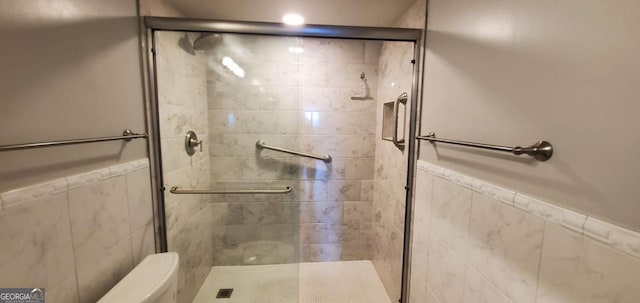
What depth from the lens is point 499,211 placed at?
840mm

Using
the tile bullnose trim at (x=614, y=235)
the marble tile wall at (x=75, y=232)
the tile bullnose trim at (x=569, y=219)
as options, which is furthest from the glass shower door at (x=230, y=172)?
the tile bullnose trim at (x=614, y=235)

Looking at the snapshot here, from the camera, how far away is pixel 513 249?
790mm

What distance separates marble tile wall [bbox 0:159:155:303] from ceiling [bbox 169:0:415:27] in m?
1.11

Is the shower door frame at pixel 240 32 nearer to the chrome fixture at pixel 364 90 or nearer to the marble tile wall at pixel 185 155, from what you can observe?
the marble tile wall at pixel 185 155

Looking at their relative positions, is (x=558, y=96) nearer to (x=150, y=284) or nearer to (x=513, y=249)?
(x=513, y=249)

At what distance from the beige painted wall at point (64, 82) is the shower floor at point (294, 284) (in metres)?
1.35

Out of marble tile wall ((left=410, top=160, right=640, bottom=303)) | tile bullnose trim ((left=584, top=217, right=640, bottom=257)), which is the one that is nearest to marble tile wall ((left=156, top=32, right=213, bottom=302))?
marble tile wall ((left=410, top=160, right=640, bottom=303))

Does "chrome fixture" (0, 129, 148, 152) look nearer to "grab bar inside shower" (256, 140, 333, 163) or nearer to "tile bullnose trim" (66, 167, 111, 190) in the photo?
"tile bullnose trim" (66, 167, 111, 190)

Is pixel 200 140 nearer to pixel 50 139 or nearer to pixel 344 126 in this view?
pixel 50 139

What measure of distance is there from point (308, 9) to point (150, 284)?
5.78 feet

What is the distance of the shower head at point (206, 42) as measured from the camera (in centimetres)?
170

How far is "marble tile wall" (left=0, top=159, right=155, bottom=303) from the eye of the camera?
0.75 m

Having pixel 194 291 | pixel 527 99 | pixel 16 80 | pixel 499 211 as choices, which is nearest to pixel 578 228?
pixel 499 211

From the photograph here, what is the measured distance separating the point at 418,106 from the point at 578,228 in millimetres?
975
